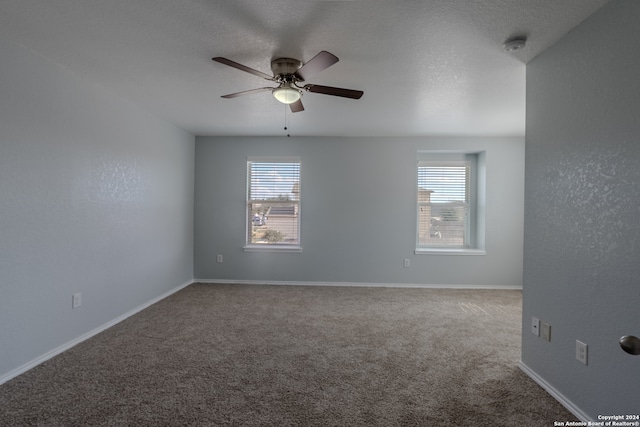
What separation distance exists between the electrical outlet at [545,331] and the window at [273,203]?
131 inches

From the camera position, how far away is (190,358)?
2439 mm

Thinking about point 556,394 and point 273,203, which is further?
point 273,203

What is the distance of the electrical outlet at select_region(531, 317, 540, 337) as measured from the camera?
7.10 ft

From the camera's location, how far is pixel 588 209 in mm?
1750

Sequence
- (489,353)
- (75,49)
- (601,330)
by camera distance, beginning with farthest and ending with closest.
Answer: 1. (489,353)
2. (75,49)
3. (601,330)

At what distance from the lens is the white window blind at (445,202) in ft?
16.4

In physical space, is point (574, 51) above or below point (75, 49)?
below

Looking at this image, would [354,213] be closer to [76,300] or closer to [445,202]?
[445,202]

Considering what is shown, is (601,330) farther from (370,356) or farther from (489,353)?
(370,356)

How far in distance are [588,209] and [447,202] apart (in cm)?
328

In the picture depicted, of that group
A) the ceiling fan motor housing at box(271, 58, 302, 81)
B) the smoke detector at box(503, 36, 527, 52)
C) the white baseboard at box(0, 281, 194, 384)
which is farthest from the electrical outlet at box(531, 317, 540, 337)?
the white baseboard at box(0, 281, 194, 384)

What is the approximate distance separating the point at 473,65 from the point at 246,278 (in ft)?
13.2

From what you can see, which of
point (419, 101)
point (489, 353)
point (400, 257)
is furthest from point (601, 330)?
point (400, 257)

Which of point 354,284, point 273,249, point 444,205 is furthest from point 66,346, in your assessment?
point 444,205
